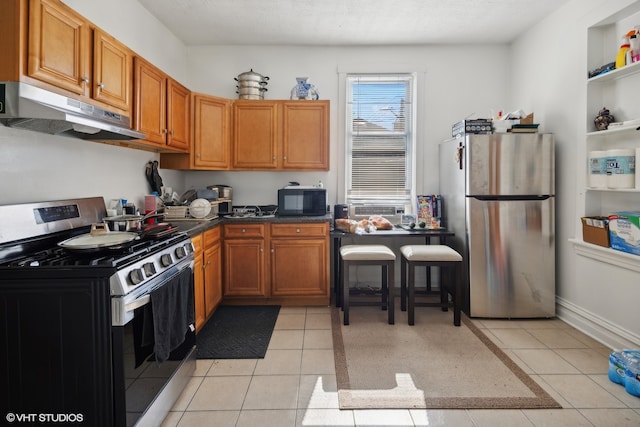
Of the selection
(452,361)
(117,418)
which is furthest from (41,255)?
(452,361)

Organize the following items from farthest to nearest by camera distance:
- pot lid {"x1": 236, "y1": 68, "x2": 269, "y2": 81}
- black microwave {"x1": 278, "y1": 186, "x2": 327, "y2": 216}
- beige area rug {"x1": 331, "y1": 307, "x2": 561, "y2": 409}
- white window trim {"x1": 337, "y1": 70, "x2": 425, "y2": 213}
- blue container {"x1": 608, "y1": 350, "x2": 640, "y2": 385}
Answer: white window trim {"x1": 337, "y1": 70, "x2": 425, "y2": 213} → pot lid {"x1": 236, "y1": 68, "x2": 269, "y2": 81} → black microwave {"x1": 278, "y1": 186, "x2": 327, "y2": 216} → blue container {"x1": 608, "y1": 350, "x2": 640, "y2": 385} → beige area rug {"x1": 331, "y1": 307, "x2": 561, "y2": 409}

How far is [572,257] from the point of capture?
3.08m

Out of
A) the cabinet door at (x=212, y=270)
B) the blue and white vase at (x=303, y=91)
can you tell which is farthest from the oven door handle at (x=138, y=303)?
Result: the blue and white vase at (x=303, y=91)

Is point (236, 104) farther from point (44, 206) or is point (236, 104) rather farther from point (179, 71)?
point (44, 206)

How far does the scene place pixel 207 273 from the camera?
301cm

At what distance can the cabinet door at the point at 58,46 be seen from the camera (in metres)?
1.61

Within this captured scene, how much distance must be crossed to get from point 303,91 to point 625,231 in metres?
2.99

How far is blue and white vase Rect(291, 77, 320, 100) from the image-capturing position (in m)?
3.75

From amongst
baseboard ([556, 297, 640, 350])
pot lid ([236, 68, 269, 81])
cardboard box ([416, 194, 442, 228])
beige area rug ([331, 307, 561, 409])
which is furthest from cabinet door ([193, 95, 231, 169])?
baseboard ([556, 297, 640, 350])

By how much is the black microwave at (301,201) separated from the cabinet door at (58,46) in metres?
1.99

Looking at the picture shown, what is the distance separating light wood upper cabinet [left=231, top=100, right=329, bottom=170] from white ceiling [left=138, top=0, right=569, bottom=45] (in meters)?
0.73

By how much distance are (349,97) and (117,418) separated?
3.59 m

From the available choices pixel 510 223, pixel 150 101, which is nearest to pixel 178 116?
pixel 150 101

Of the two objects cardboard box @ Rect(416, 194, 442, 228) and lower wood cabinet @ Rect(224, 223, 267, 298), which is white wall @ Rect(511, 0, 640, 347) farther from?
lower wood cabinet @ Rect(224, 223, 267, 298)
